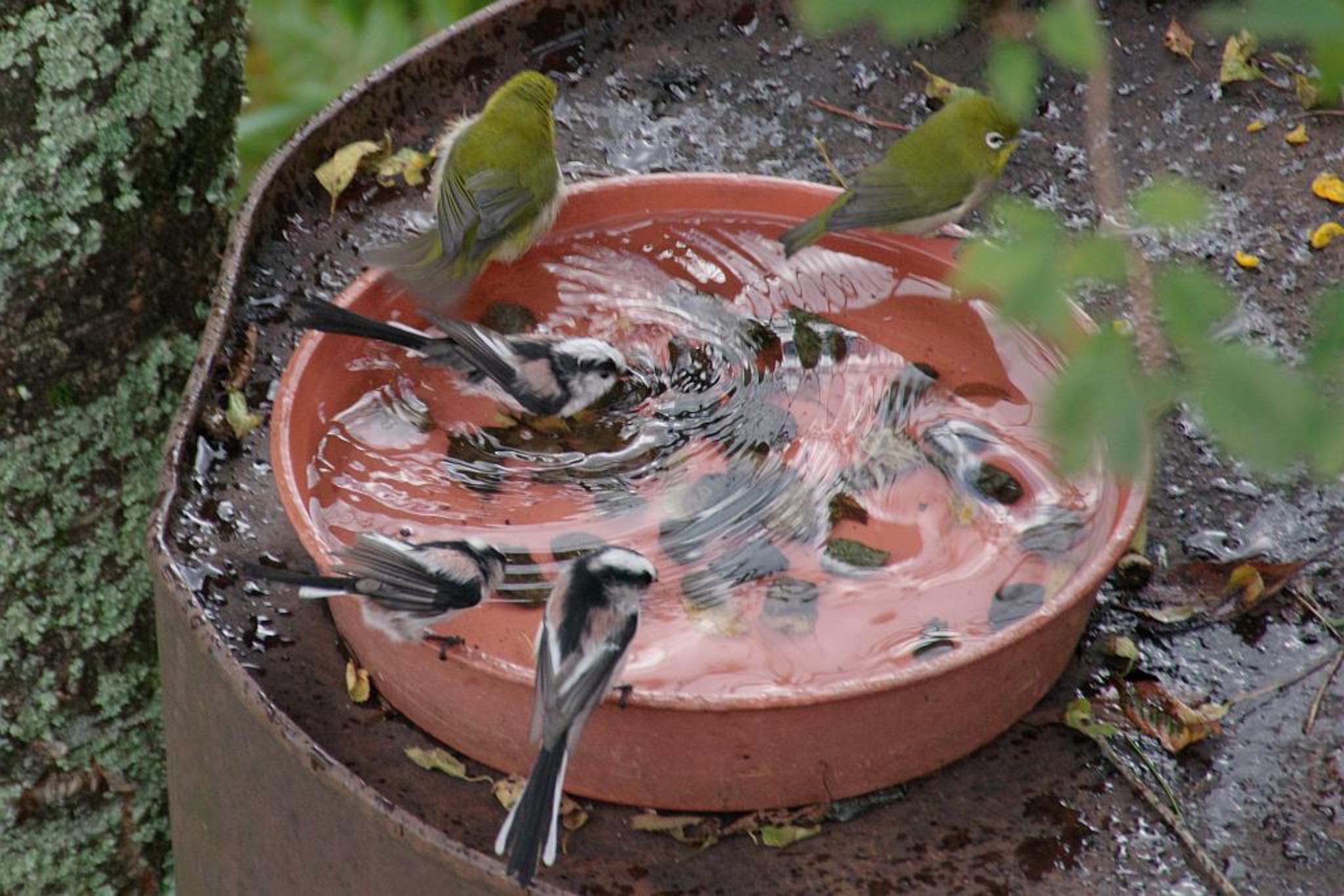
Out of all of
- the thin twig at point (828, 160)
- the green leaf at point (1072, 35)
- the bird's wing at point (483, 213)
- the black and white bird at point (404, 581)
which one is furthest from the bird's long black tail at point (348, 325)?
the green leaf at point (1072, 35)

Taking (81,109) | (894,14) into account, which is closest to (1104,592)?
(894,14)

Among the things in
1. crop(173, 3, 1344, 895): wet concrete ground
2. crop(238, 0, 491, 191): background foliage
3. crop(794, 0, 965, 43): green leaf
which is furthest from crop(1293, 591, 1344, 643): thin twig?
crop(238, 0, 491, 191): background foliage

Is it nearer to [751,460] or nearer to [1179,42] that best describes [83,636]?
[751,460]

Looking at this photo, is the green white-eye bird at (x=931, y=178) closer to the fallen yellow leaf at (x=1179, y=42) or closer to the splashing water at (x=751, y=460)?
the splashing water at (x=751, y=460)

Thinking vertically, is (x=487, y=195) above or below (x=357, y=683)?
above

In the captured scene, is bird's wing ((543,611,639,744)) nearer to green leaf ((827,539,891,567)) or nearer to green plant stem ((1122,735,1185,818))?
green leaf ((827,539,891,567))

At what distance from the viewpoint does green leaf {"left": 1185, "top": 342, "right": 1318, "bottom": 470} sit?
3.33ft

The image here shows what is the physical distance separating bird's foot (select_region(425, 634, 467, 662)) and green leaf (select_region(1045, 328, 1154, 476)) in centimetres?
117

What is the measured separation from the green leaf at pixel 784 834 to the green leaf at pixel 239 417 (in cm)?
112

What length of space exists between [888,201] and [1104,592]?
2.97 feet

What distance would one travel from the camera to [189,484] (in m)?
2.55

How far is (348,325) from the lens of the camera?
261cm

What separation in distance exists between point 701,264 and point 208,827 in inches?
53.9

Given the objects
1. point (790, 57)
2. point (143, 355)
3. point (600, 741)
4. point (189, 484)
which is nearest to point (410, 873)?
point (600, 741)
